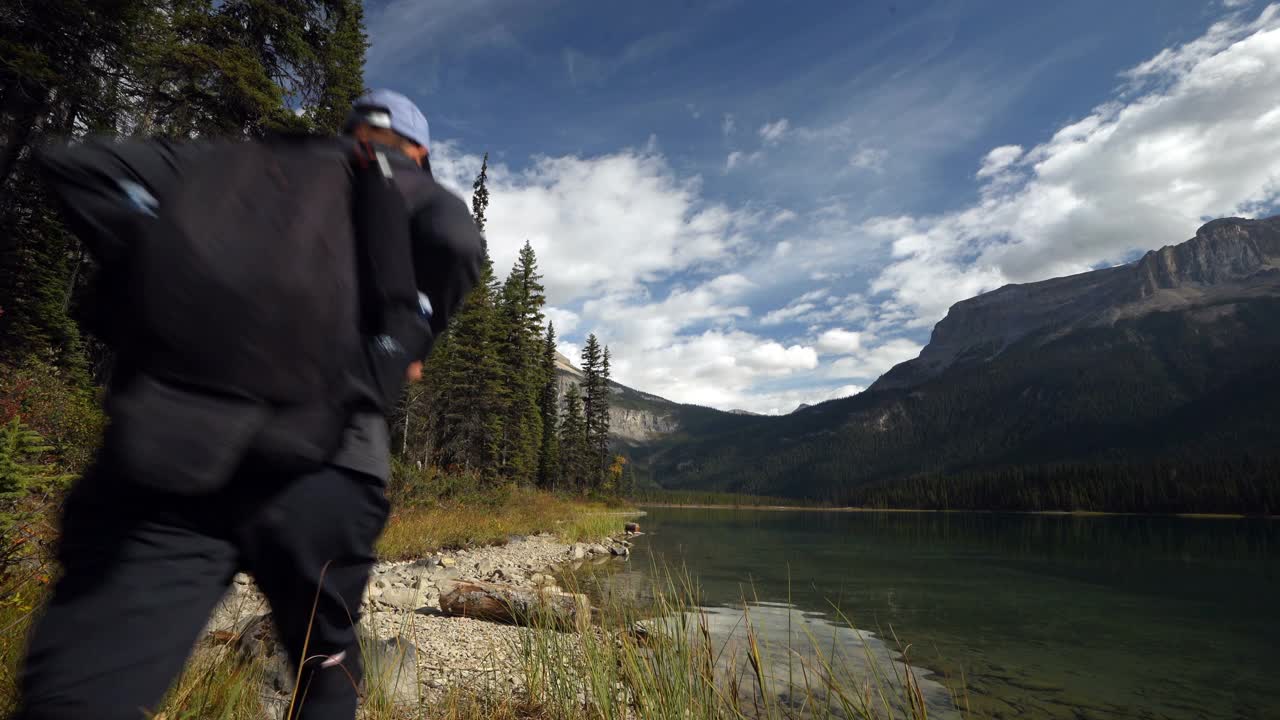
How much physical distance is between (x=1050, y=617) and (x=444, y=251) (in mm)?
15050

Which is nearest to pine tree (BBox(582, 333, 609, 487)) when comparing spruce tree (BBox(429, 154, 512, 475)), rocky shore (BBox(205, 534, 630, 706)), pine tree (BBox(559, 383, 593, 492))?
pine tree (BBox(559, 383, 593, 492))

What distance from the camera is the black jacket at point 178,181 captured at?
116 centimetres

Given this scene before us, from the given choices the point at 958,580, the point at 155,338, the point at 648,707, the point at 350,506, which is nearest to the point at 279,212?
the point at 155,338

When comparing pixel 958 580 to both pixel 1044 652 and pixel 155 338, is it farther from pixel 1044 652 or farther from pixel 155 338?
pixel 155 338

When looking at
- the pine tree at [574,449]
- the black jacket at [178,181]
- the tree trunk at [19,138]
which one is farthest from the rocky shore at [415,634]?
the pine tree at [574,449]

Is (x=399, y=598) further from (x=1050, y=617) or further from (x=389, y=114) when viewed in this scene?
(x=1050, y=617)

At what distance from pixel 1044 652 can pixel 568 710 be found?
9.71 meters

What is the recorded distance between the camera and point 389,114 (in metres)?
1.52

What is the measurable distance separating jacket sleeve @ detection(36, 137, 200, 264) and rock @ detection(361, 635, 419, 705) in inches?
64.0

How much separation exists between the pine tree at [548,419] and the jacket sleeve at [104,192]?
5039 cm

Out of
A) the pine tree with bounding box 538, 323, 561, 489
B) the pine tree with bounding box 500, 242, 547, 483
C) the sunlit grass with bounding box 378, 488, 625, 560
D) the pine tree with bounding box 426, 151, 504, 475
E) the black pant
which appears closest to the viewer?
the black pant

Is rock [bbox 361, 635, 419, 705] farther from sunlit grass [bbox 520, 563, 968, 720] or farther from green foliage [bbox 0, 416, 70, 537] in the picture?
green foliage [bbox 0, 416, 70, 537]

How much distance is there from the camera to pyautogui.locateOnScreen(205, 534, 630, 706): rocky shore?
3.12 meters

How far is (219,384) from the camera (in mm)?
1104
